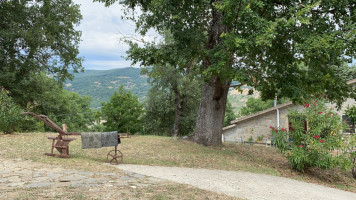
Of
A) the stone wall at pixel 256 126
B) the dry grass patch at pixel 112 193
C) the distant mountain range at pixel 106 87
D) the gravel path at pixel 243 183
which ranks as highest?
the distant mountain range at pixel 106 87

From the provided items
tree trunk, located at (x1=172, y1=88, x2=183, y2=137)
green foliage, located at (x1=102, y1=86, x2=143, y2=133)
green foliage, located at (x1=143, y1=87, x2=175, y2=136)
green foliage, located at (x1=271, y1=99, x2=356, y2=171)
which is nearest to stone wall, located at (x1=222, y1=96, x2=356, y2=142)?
tree trunk, located at (x1=172, y1=88, x2=183, y2=137)

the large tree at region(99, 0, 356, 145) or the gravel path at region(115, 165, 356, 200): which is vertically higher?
the large tree at region(99, 0, 356, 145)

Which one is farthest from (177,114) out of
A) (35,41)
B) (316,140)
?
(316,140)

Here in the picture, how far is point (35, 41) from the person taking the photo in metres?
17.7

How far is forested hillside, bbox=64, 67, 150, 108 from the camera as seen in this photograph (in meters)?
55.5

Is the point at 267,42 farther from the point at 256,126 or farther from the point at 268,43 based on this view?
the point at 256,126

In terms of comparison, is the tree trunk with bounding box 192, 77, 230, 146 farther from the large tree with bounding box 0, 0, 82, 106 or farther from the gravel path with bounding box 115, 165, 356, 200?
the large tree with bounding box 0, 0, 82, 106

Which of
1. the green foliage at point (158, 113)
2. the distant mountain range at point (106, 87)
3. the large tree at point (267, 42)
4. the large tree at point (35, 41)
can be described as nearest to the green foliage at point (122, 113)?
the green foliage at point (158, 113)

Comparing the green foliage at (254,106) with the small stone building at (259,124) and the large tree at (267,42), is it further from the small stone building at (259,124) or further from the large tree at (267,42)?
the large tree at (267,42)

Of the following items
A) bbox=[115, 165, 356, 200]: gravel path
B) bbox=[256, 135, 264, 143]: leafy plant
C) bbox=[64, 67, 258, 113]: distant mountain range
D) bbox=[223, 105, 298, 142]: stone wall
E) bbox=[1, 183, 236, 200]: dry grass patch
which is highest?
bbox=[64, 67, 258, 113]: distant mountain range

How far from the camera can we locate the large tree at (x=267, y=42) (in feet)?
25.2

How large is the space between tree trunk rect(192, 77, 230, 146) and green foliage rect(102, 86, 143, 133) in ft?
72.6

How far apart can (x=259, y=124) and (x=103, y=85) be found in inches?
3530

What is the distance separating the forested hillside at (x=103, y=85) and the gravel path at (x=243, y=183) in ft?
111
